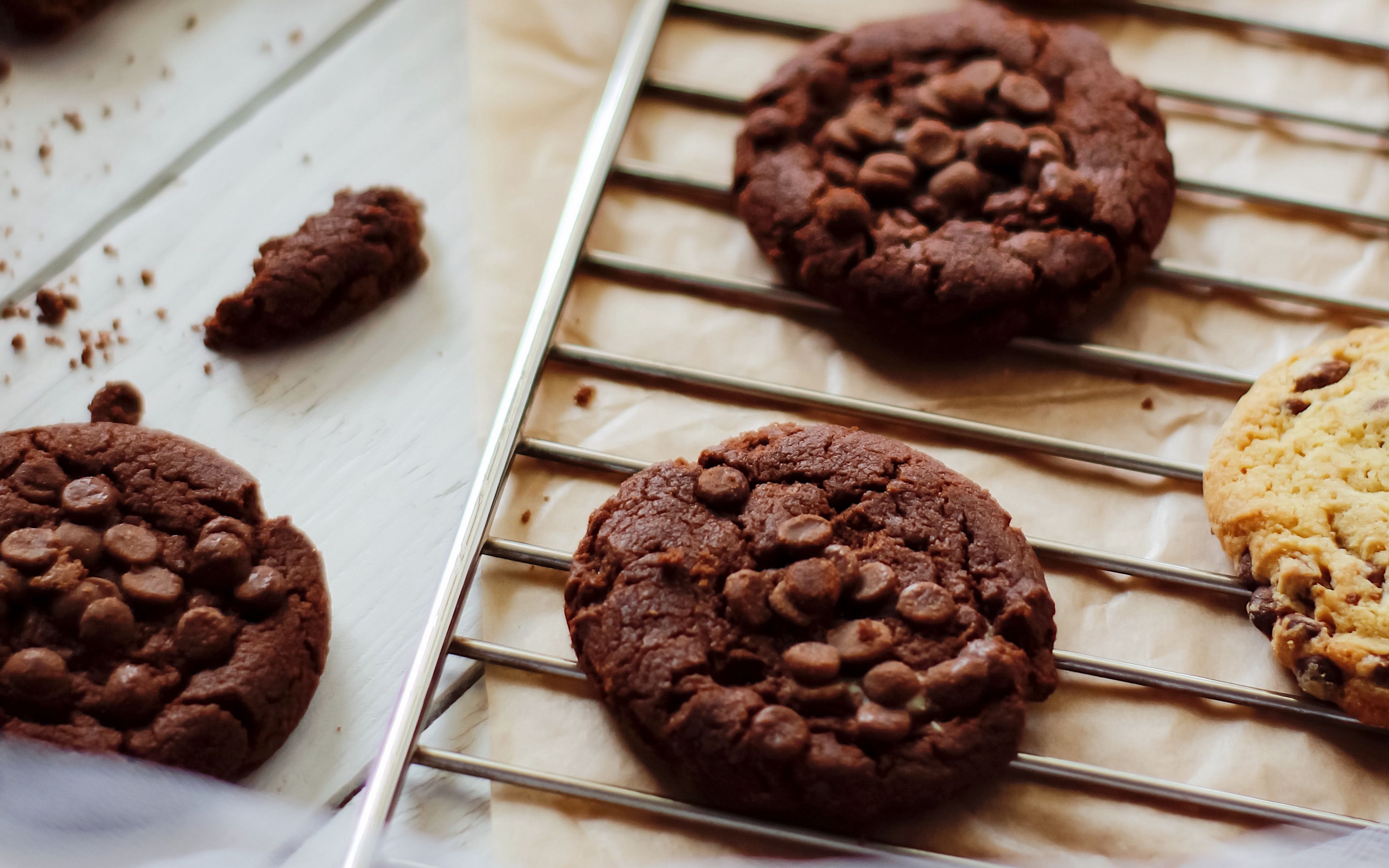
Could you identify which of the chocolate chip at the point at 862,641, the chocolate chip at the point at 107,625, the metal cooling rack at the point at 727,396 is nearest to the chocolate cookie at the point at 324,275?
the metal cooling rack at the point at 727,396

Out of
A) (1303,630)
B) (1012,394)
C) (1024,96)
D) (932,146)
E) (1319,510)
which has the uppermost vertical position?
(1024,96)

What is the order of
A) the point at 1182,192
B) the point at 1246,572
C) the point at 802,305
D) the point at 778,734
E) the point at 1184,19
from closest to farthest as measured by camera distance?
the point at 778,734, the point at 1246,572, the point at 802,305, the point at 1182,192, the point at 1184,19

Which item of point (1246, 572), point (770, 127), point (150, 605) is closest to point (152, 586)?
point (150, 605)

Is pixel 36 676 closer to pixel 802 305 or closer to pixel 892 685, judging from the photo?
pixel 892 685

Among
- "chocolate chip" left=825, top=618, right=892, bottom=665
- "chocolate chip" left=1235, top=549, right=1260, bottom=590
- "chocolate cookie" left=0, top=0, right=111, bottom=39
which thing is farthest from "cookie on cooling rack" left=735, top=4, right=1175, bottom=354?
"chocolate cookie" left=0, top=0, right=111, bottom=39

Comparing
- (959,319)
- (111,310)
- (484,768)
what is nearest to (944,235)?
(959,319)
